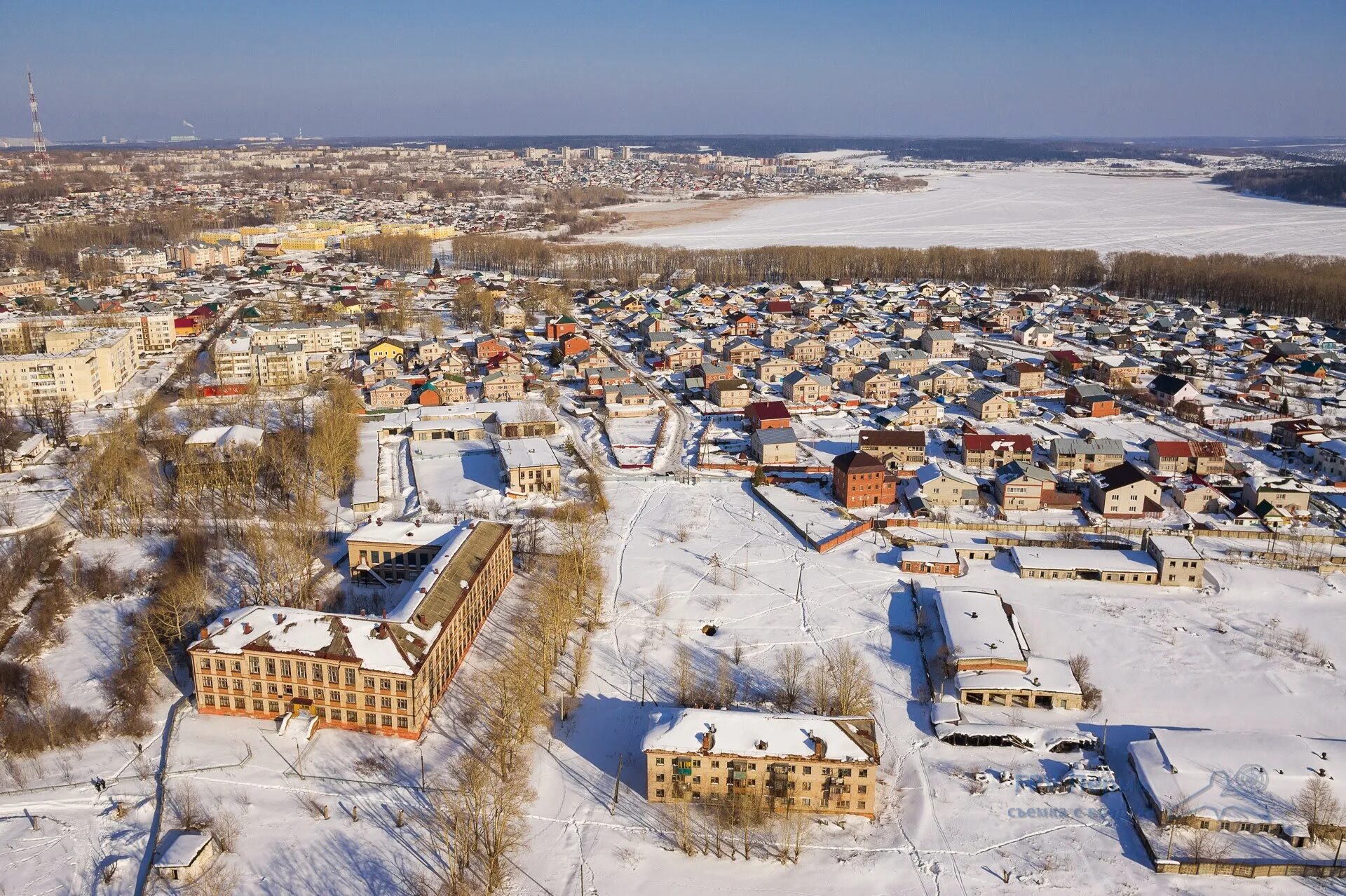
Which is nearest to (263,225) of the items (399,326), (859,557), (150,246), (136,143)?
(150,246)

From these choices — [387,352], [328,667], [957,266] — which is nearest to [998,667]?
[328,667]

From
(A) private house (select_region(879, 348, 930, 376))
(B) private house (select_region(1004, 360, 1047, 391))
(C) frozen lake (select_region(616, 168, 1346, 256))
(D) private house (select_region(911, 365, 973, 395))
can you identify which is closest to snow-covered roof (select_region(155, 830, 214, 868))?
(D) private house (select_region(911, 365, 973, 395))

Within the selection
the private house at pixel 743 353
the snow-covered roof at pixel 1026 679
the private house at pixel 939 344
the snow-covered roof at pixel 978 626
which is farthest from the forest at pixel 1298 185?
the snow-covered roof at pixel 1026 679

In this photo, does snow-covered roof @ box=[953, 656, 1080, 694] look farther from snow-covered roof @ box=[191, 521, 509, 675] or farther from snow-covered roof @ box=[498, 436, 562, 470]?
snow-covered roof @ box=[498, 436, 562, 470]

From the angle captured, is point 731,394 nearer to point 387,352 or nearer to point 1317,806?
point 387,352

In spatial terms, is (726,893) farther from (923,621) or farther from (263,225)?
(263,225)

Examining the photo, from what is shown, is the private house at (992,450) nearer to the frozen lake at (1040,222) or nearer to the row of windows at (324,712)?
the row of windows at (324,712)
